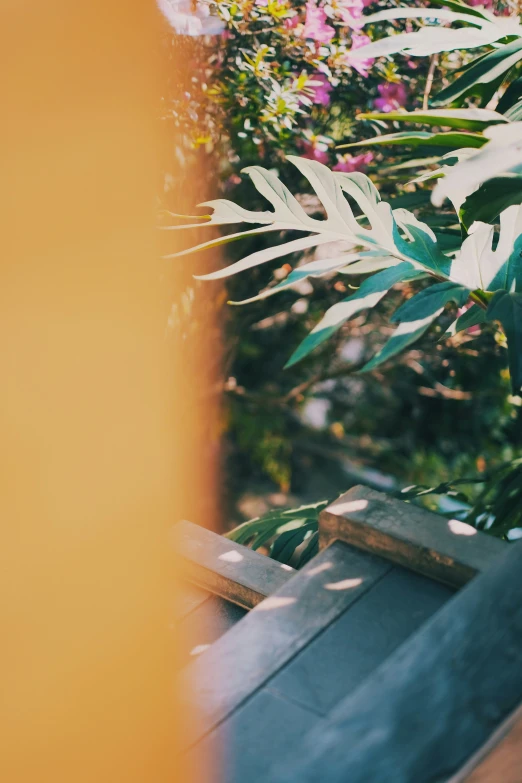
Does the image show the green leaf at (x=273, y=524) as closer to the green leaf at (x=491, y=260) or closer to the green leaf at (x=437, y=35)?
the green leaf at (x=491, y=260)

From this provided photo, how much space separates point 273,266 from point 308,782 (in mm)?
2537

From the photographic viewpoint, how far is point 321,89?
240 centimetres

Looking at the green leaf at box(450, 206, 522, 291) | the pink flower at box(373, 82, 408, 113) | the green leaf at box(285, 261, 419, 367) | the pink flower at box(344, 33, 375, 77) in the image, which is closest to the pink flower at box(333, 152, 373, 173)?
the pink flower at box(373, 82, 408, 113)

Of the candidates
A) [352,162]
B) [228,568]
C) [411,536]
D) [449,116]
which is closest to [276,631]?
[411,536]

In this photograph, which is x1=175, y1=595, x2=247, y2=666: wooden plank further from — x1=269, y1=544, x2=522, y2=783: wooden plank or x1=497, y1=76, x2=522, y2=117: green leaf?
x1=497, y1=76, x2=522, y2=117: green leaf

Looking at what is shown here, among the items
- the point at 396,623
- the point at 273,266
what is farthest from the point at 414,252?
the point at 273,266

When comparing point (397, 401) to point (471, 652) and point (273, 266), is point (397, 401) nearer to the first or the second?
point (273, 266)

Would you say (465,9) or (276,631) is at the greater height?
(465,9)

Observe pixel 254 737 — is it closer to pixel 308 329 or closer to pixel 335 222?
pixel 335 222

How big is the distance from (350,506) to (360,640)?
0.30 meters

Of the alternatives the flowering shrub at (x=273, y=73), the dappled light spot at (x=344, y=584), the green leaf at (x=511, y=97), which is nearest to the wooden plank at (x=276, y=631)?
the dappled light spot at (x=344, y=584)

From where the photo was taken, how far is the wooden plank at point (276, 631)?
1.20m

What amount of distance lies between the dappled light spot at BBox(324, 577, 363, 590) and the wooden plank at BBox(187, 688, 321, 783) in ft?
0.83

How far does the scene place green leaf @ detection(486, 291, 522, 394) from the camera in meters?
1.25
